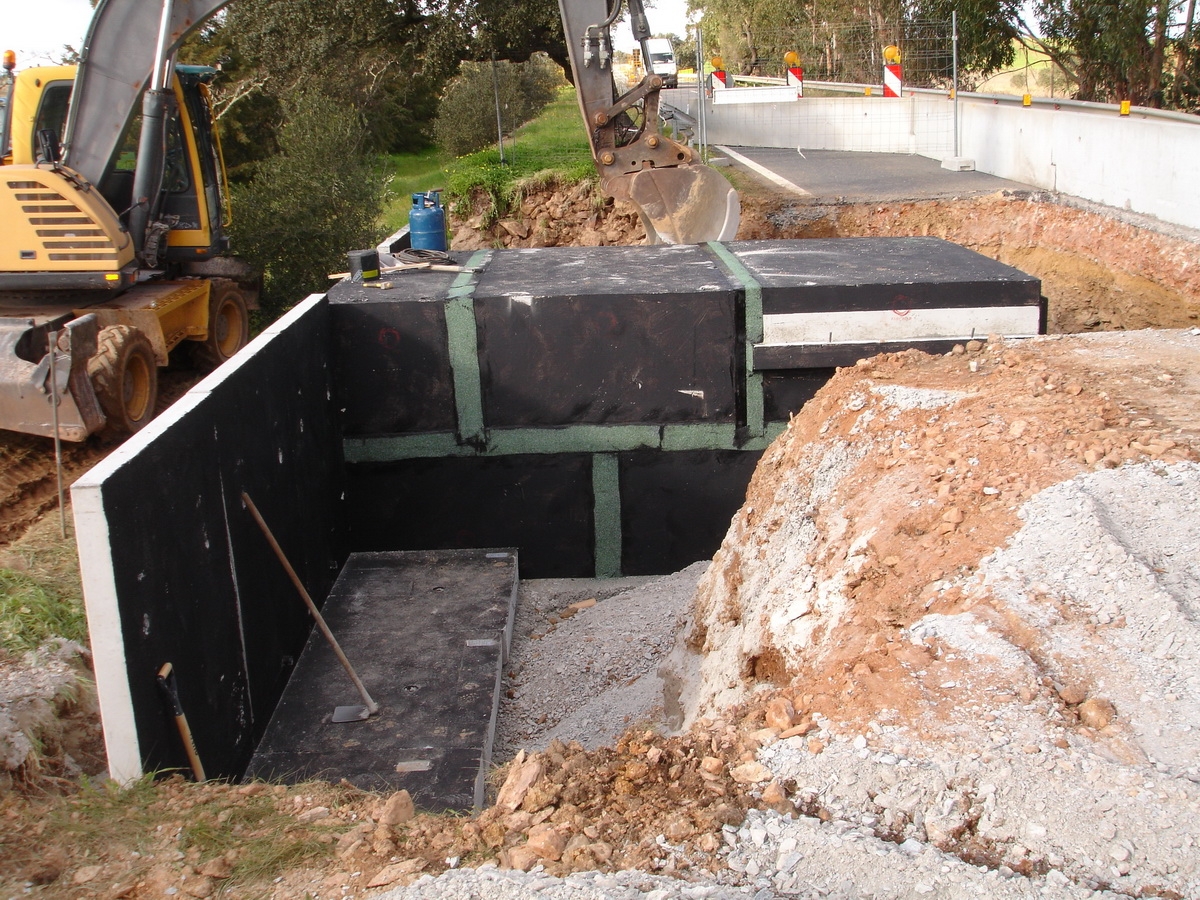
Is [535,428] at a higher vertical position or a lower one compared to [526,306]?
lower

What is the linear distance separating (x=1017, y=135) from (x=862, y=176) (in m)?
2.47

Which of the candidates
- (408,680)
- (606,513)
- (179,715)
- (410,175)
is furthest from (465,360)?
(410,175)

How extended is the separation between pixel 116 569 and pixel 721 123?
2076cm

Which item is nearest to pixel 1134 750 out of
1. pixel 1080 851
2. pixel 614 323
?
pixel 1080 851

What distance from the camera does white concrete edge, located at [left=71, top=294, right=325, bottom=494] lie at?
3.83m

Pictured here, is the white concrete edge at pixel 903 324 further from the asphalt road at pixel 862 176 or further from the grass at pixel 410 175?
the grass at pixel 410 175

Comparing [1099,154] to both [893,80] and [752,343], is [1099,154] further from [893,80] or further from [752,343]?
[893,80]

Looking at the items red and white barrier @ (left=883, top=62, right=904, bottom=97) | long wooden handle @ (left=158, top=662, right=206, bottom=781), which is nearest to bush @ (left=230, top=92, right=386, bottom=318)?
red and white barrier @ (left=883, top=62, right=904, bottom=97)

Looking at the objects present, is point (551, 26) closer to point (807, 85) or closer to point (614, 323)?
point (807, 85)

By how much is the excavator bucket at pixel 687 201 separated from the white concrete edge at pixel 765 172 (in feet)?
15.5

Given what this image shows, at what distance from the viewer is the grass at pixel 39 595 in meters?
5.23

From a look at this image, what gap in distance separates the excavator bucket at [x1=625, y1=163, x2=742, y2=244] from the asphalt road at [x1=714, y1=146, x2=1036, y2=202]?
4.49 m

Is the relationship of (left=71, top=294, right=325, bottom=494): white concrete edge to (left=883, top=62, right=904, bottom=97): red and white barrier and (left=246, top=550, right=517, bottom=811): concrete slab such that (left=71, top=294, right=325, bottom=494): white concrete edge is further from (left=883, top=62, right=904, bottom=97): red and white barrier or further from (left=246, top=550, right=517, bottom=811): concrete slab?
(left=883, top=62, right=904, bottom=97): red and white barrier

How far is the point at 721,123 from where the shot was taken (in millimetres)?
22688
